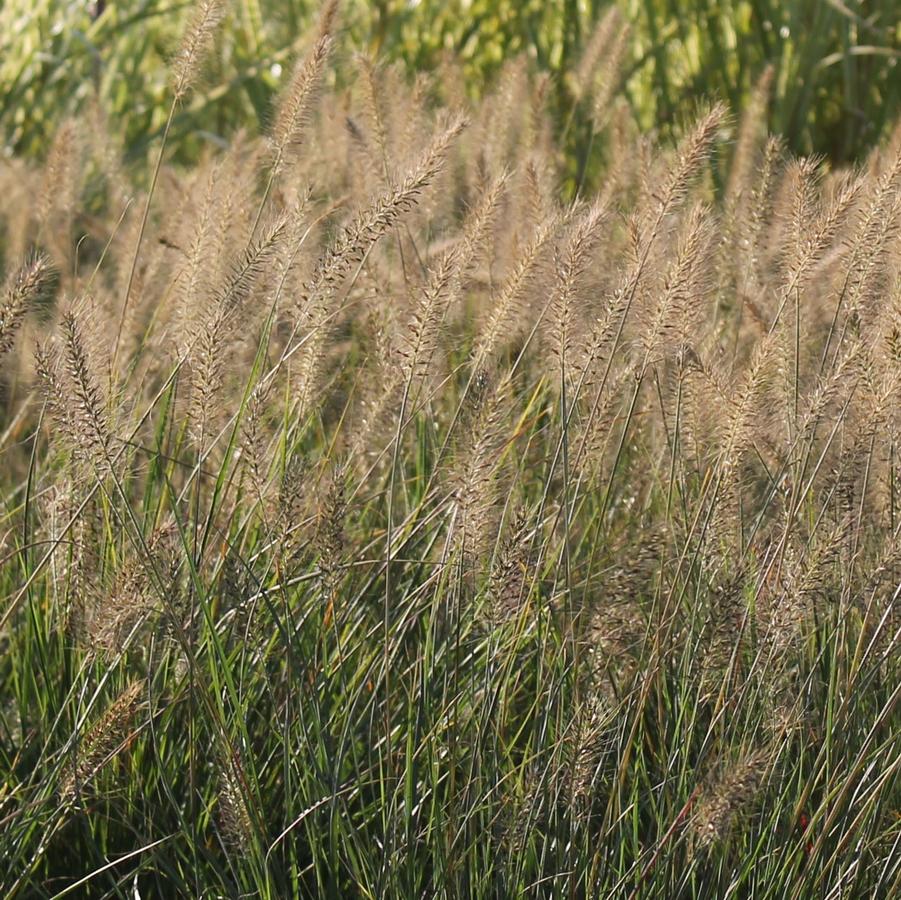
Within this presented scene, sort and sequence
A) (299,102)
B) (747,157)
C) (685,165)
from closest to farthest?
(685,165) → (299,102) → (747,157)

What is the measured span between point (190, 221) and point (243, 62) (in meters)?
3.44

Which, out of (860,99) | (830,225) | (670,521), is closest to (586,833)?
(670,521)

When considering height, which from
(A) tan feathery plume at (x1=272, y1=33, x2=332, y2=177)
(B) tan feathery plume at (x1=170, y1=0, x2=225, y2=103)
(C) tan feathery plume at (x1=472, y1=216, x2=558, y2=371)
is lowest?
(C) tan feathery plume at (x1=472, y1=216, x2=558, y2=371)

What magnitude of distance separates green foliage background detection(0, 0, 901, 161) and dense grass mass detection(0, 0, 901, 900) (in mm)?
2755

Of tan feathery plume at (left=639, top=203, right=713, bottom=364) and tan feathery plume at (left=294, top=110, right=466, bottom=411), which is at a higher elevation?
tan feathery plume at (left=294, top=110, right=466, bottom=411)

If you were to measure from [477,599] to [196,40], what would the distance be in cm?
100

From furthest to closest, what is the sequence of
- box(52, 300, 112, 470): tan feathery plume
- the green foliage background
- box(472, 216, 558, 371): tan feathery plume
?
the green foliage background < box(472, 216, 558, 371): tan feathery plume < box(52, 300, 112, 470): tan feathery plume

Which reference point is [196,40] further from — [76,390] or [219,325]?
[76,390]

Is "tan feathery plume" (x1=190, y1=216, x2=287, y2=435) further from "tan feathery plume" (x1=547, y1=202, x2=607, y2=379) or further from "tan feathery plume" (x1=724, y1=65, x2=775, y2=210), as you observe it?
"tan feathery plume" (x1=724, y1=65, x2=775, y2=210)

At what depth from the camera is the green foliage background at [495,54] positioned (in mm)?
5047

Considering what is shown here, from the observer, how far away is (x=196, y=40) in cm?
222

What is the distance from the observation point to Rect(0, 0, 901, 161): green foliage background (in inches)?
199

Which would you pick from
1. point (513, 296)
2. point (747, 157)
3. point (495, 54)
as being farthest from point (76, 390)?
point (495, 54)

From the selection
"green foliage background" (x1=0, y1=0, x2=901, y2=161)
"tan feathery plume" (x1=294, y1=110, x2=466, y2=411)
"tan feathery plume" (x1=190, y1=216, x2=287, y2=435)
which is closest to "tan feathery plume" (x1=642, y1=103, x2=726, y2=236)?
"tan feathery plume" (x1=294, y1=110, x2=466, y2=411)
